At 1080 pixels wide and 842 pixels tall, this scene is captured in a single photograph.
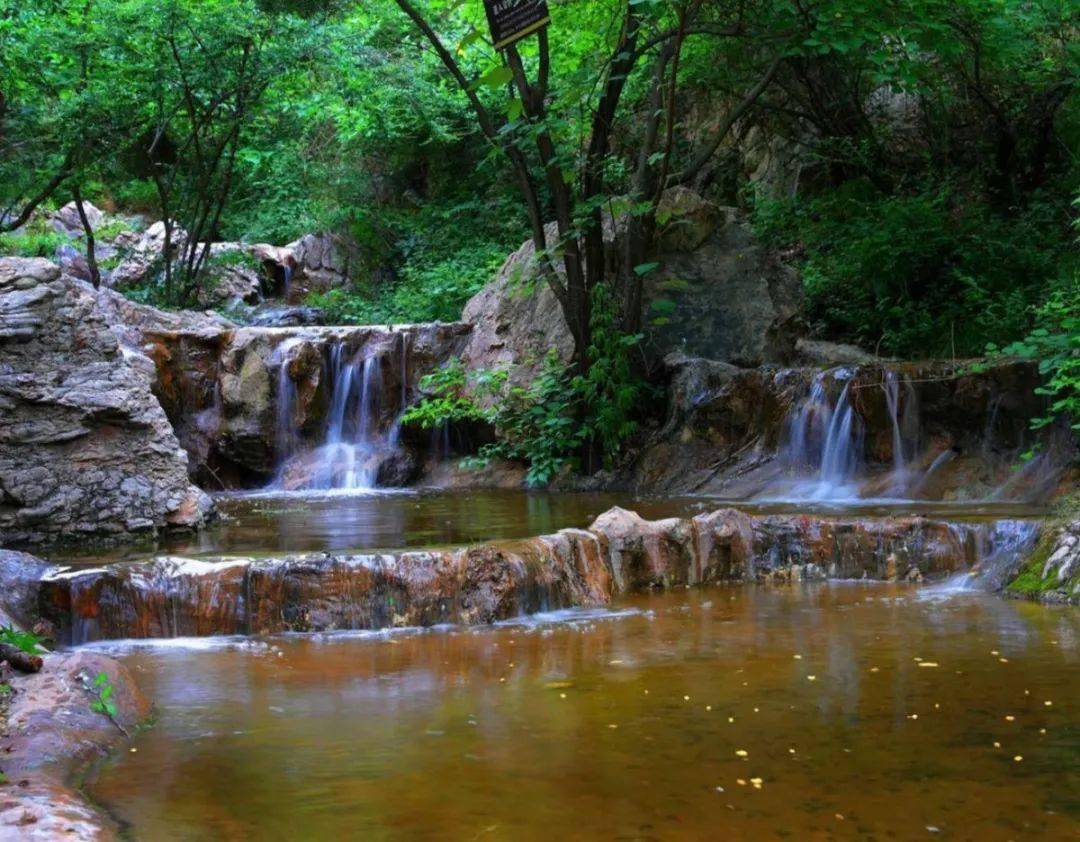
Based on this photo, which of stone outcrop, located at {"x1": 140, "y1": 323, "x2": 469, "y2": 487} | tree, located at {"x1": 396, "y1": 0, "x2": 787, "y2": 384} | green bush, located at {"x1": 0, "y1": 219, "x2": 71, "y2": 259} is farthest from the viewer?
green bush, located at {"x1": 0, "y1": 219, "x2": 71, "y2": 259}

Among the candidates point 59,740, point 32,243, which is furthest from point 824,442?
point 32,243

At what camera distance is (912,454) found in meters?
11.0

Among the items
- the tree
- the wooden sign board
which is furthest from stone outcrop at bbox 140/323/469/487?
the wooden sign board

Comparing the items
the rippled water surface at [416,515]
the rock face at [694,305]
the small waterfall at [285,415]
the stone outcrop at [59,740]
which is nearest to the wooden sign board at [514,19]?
the rippled water surface at [416,515]

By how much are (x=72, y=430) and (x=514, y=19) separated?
4.70m

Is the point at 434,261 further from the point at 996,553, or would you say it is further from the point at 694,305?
the point at 996,553

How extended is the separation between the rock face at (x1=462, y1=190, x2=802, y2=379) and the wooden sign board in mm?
5734

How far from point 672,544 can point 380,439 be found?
6801 mm

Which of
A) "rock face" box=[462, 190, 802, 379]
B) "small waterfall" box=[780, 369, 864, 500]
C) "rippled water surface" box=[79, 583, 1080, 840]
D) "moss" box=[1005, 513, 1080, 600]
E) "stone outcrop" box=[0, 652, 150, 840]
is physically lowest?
"rippled water surface" box=[79, 583, 1080, 840]

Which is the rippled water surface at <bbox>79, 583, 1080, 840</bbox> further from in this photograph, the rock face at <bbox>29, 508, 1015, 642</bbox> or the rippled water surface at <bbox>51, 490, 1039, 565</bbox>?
the rippled water surface at <bbox>51, 490, 1039, 565</bbox>

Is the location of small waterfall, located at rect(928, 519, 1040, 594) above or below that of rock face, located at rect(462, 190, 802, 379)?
below

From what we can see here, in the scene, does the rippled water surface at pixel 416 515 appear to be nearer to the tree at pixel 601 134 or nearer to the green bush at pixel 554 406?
the green bush at pixel 554 406

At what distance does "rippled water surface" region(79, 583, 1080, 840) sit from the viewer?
11.7 ft

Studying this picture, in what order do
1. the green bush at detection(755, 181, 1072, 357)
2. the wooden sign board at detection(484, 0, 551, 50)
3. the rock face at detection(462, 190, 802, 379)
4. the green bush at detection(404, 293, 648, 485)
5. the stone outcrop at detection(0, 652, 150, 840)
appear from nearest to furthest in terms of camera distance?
the stone outcrop at detection(0, 652, 150, 840), the wooden sign board at detection(484, 0, 551, 50), the green bush at detection(404, 293, 648, 485), the green bush at detection(755, 181, 1072, 357), the rock face at detection(462, 190, 802, 379)
